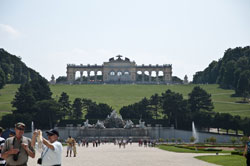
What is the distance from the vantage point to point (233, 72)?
113625 mm

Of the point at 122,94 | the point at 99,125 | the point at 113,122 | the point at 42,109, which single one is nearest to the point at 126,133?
the point at 113,122

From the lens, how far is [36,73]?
162 metres

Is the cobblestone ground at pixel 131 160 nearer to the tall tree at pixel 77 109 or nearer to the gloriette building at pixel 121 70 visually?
the tall tree at pixel 77 109

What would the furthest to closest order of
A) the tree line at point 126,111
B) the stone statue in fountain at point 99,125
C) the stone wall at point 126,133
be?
the stone statue in fountain at point 99,125 → the stone wall at point 126,133 → the tree line at point 126,111

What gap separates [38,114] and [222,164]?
192 feet

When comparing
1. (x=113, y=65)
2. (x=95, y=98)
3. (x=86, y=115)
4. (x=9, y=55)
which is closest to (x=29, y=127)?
(x=86, y=115)

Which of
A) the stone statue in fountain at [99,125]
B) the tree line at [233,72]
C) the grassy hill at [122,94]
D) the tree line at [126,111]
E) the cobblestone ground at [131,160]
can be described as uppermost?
the tree line at [233,72]

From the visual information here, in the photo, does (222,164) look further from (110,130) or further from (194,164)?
(110,130)

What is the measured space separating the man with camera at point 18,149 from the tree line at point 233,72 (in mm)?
89871

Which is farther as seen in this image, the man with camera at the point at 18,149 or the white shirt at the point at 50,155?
the white shirt at the point at 50,155

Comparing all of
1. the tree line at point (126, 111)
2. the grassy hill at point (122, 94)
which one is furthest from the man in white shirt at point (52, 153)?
the grassy hill at point (122, 94)

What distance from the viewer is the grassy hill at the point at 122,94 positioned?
9181cm

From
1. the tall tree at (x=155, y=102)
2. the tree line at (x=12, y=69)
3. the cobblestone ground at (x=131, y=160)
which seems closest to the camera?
the cobblestone ground at (x=131, y=160)

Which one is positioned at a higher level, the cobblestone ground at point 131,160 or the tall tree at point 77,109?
the tall tree at point 77,109
